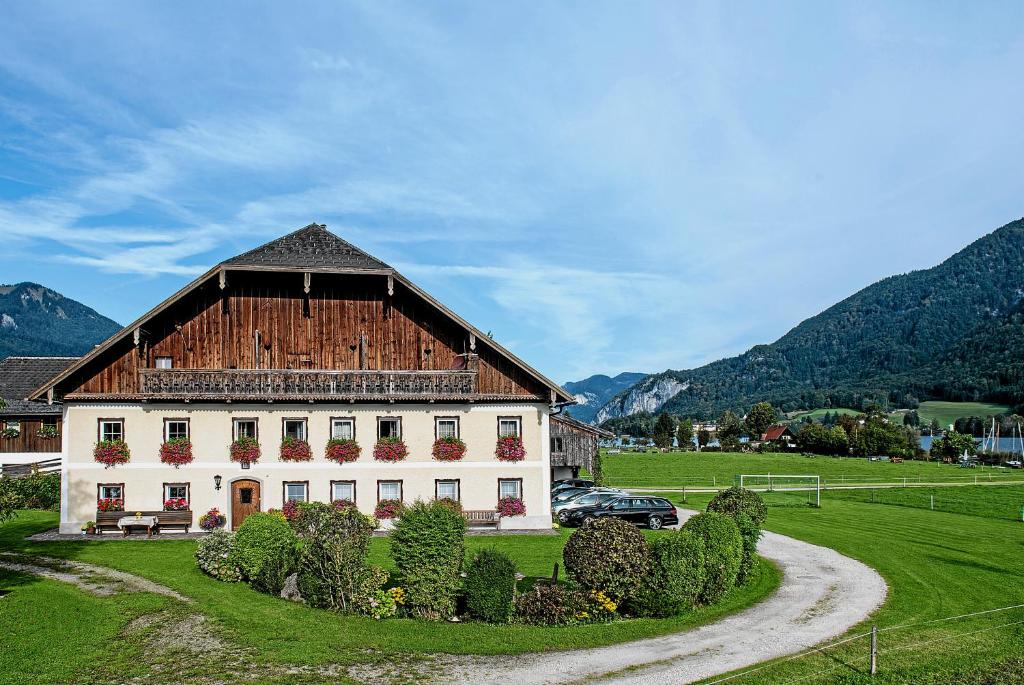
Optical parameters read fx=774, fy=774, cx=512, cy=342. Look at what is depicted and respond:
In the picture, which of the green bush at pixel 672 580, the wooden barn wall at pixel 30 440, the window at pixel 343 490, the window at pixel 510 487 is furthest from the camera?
the wooden barn wall at pixel 30 440

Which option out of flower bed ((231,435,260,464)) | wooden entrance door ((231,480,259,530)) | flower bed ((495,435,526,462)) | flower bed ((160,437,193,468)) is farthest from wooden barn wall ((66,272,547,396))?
wooden entrance door ((231,480,259,530))

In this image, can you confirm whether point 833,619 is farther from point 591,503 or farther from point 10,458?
point 10,458

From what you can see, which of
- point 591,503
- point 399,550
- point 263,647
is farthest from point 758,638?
point 591,503

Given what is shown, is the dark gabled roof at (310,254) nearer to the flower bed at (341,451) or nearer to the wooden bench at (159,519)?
the flower bed at (341,451)

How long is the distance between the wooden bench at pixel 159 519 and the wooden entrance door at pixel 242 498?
1692 mm

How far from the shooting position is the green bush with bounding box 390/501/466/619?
18656 mm

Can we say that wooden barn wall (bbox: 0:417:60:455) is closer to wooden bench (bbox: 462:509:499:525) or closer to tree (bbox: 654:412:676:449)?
wooden bench (bbox: 462:509:499:525)

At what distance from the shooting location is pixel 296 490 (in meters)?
32.1

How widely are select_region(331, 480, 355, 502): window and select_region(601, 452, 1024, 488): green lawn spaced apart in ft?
117

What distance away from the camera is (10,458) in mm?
46594

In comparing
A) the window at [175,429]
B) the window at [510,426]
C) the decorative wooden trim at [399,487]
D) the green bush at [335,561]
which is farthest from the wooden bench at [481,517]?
the green bush at [335,561]

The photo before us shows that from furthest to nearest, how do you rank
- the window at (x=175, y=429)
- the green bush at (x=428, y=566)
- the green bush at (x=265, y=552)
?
1. the window at (x=175, y=429)
2. the green bush at (x=265, y=552)
3. the green bush at (x=428, y=566)

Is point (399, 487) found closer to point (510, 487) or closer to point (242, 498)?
point (510, 487)

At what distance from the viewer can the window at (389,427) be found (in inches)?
1287
